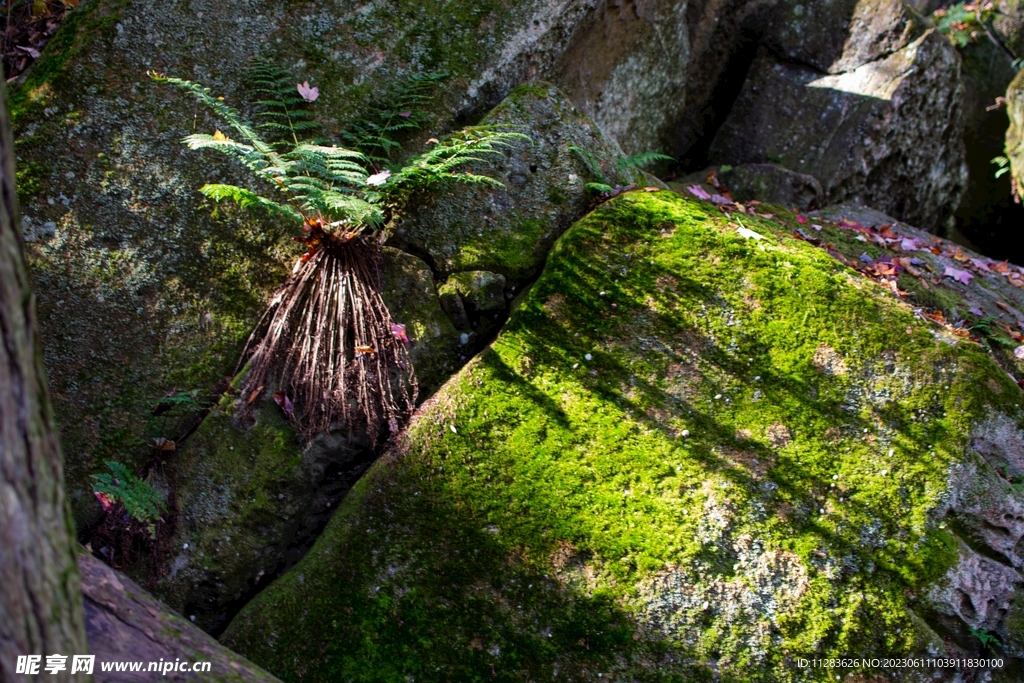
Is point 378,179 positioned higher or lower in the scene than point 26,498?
higher

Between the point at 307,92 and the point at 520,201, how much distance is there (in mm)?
1501

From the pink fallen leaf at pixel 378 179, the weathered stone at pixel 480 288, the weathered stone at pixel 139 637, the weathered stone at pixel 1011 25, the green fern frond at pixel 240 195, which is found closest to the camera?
the weathered stone at pixel 139 637

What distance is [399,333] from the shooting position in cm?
385

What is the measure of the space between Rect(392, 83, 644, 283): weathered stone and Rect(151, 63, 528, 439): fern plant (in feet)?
0.76

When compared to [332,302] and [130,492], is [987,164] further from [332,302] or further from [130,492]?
[130,492]

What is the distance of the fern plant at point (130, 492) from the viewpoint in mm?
3367

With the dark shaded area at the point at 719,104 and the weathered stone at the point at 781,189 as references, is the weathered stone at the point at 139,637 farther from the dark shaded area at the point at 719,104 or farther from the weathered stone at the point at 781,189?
the dark shaded area at the point at 719,104

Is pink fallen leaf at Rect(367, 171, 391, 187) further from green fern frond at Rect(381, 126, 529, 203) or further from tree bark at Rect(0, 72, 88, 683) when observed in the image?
tree bark at Rect(0, 72, 88, 683)

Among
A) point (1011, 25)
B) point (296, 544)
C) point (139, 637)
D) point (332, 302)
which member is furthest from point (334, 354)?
point (1011, 25)

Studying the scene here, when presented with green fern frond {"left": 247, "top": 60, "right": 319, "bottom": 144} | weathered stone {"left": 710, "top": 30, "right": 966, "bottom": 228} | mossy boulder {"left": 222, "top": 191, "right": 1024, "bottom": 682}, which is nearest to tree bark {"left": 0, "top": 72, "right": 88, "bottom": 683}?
mossy boulder {"left": 222, "top": 191, "right": 1024, "bottom": 682}

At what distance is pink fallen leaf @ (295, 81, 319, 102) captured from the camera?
4.35 meters

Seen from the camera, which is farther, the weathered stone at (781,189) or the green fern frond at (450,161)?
the weathered stone at (781,189)

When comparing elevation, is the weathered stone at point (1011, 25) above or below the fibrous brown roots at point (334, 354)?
above

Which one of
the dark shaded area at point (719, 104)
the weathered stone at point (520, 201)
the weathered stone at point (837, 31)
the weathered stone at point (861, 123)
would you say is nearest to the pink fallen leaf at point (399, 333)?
the weathered stone at point (520, 201)
